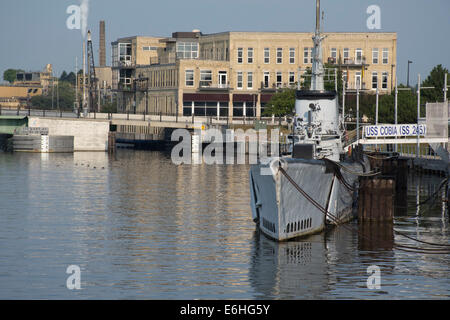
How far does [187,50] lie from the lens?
158m

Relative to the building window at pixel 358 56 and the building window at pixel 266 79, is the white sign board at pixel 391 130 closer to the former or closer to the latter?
the building window at pixel 358 56

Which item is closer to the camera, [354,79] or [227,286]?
[227,286]

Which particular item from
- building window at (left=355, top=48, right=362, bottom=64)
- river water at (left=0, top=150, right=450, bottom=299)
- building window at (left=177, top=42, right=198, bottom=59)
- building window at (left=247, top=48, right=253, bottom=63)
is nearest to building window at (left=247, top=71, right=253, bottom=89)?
building window at (left=247, top=48, right=253, bottom=63)

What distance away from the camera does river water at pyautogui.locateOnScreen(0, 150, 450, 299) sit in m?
28.2

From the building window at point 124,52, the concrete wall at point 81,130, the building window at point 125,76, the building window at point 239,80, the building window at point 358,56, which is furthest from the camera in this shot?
the building window at point 125,76

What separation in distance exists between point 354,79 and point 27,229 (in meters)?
111

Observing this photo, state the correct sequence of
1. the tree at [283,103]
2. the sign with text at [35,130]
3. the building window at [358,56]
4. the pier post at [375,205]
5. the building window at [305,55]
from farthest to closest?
the building window at [305,55]
the building window at [358,56]
the tree at [283,103]
the sign with text at [35,130]
the pier post at [375,205]

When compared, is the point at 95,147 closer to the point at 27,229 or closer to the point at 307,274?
the point at 27,229

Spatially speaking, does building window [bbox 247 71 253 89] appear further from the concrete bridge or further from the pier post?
the pier post

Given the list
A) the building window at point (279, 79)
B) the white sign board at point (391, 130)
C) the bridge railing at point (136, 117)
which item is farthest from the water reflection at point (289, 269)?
the building window at point (279, 79)

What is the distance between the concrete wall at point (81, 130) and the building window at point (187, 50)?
125 feet

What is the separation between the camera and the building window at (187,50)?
515ft

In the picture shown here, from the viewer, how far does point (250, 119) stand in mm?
139875
